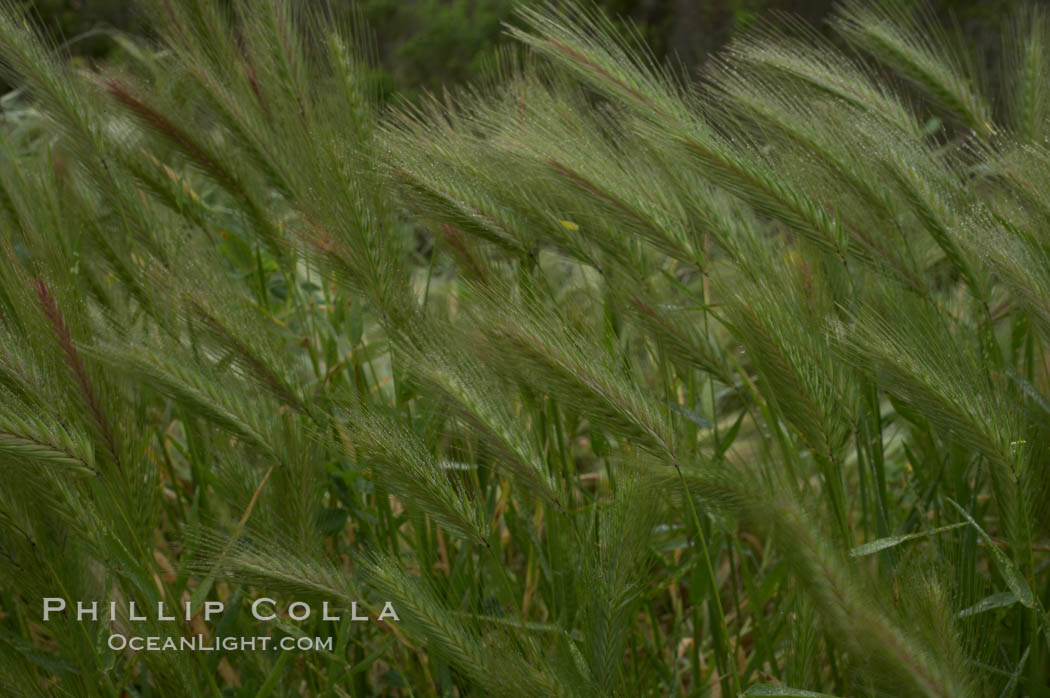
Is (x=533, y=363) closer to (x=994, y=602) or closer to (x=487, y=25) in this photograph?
(x=994, y=602)

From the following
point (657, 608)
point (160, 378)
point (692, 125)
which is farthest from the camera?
point (657, 608)

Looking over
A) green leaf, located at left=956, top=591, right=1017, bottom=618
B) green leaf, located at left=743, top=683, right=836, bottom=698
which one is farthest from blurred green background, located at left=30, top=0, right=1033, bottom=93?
green leaf, located at left=743, top=683, right=836, bottom=698

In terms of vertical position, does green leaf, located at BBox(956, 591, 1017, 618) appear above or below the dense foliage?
below

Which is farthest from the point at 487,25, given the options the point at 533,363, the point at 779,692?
the point at 779,692

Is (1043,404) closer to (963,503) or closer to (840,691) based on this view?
(963,503)

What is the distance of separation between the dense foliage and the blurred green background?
4.70m

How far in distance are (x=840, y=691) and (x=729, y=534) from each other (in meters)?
0.23

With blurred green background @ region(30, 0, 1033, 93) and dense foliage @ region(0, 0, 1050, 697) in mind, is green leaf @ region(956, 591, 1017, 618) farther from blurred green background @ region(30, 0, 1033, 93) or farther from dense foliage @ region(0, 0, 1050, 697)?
blurred green background @ region(30, 0, 1033, 93)

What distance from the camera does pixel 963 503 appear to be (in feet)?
4.05

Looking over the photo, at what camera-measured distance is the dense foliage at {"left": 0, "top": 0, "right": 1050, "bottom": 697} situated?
101cm

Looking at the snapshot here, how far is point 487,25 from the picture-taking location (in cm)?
702

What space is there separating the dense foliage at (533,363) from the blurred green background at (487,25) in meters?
4.70

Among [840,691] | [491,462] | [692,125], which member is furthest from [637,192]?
[840,691]

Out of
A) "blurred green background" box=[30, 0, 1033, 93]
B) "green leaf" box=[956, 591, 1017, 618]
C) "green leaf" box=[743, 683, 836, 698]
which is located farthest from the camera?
"blurred green background" box=[30, 0, 1033, 93]
